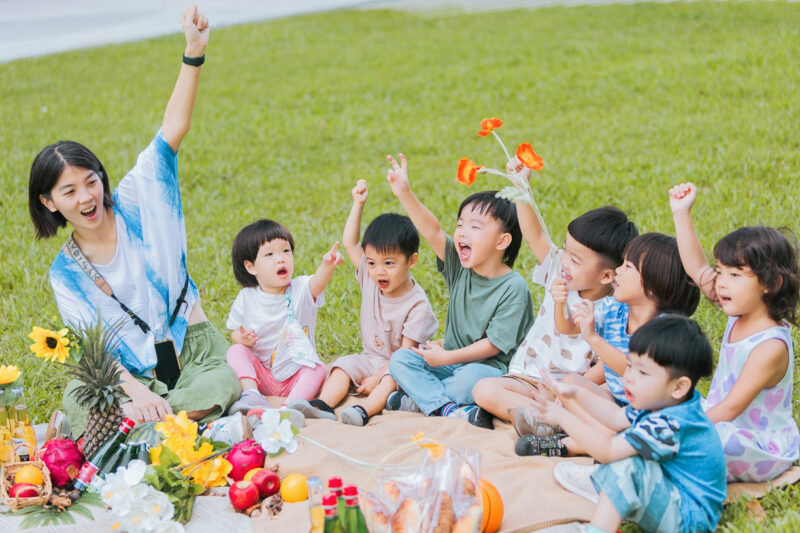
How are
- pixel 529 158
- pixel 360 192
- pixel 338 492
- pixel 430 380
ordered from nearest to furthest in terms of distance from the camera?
pixel 338 492, pixel 529 158, pixel 430 380, pixel 360 192

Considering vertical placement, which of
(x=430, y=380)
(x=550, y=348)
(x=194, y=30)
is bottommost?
(x=430, y=380)

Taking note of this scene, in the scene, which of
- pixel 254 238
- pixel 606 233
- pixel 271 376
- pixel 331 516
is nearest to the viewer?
pixel 331 516

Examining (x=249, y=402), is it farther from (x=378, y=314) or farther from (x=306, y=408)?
(x=378, y=314)

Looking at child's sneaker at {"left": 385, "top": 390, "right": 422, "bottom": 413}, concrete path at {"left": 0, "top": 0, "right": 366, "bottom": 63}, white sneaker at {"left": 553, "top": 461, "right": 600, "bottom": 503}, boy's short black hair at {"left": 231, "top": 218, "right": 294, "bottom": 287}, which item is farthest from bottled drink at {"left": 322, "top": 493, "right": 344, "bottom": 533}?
concrete path at {"left": 0, "top": 0, "right": 366, "bottom": 63}

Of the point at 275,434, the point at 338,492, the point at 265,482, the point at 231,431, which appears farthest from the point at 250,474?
the point at 338,492

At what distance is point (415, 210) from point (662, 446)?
189cm

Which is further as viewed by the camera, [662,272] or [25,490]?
[662,272]

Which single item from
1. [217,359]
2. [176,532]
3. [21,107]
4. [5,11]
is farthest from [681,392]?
[5,11]

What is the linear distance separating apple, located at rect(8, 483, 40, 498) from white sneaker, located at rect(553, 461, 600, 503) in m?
2.21

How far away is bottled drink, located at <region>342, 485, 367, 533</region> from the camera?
3074mm

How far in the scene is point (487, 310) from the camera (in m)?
4.58

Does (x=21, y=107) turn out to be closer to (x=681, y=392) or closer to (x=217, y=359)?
(x=217, y=359)

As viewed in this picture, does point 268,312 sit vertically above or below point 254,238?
below

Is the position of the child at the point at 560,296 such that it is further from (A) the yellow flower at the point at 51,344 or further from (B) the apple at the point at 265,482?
(A) the yellow flower at the point at 51,344
